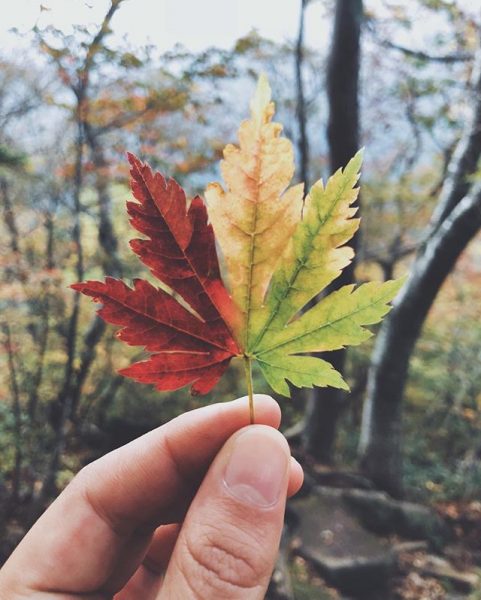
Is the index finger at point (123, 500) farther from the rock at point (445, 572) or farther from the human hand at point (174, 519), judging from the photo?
the rock at point (445, 572)

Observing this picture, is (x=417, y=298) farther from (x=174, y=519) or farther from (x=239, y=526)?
(x=239, y=526)

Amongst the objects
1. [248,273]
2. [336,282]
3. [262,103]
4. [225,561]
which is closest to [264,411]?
[225,561]

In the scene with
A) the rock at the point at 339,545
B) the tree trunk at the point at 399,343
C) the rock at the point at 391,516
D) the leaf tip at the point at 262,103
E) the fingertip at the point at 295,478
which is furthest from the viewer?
the rock at the point at 391,516

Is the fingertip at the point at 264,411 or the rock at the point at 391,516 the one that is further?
the rock at the point at 391,516

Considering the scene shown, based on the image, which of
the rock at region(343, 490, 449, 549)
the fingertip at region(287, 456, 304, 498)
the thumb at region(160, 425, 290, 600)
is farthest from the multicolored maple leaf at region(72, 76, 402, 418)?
the rock at region(343, 490, 449, 549)

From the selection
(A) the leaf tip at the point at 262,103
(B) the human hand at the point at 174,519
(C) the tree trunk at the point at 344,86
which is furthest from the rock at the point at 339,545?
(A) the leaf tip at the point at 262,103

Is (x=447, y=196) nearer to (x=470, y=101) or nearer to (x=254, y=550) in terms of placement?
(x=470, y=101)
